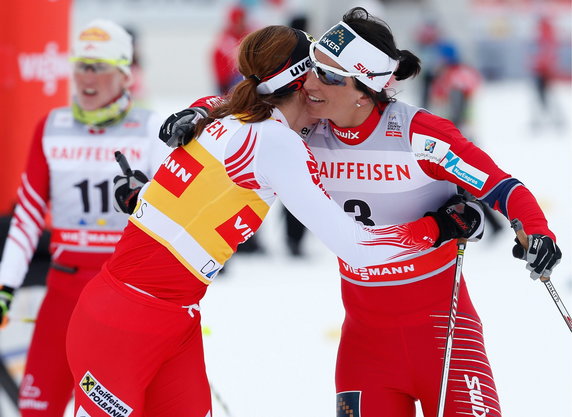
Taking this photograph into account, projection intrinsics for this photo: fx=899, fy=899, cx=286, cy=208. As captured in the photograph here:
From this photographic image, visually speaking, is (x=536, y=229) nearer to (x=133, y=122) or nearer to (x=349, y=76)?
(x=349, y=76)

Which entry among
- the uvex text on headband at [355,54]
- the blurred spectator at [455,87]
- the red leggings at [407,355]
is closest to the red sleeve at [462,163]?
the uvex text on headband at [355,54]

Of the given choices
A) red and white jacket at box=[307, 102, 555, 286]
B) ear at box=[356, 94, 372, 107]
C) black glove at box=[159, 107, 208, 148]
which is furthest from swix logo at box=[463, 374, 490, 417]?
black glove at box=[159, 107, 208, 148]

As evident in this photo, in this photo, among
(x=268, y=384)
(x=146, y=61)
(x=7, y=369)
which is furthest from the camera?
(x=146, y=61)

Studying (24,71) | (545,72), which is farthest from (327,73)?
(545,72)

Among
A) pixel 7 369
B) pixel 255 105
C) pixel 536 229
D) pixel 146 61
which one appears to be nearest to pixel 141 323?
pixel 255 105

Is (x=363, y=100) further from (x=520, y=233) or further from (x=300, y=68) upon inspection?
(x=520, y=233)

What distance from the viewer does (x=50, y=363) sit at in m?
3.72

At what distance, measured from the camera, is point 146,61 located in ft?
72.6

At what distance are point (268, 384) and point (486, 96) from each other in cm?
1897

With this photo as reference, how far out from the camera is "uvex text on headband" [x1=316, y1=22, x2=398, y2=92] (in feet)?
9.71

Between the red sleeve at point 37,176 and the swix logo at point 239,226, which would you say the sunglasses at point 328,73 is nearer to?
the swix logo at point 239,226

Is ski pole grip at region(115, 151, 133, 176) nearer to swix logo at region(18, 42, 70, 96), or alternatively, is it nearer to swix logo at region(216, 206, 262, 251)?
swix logo at region(216, 206, 262, 251)

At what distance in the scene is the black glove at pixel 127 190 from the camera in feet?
11.1

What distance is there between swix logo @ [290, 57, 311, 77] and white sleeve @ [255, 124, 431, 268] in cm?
26
